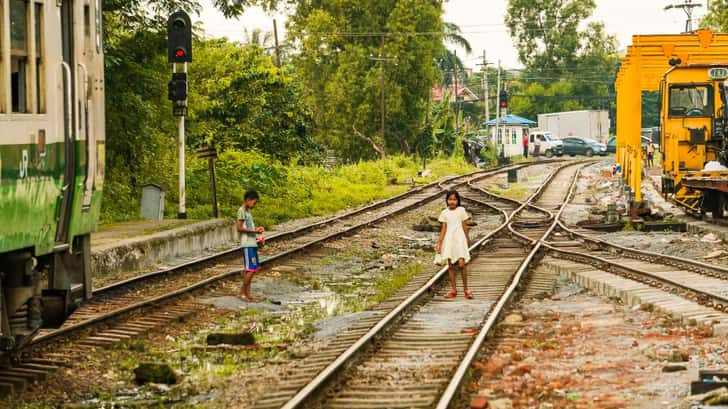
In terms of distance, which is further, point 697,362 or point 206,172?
point 206,172

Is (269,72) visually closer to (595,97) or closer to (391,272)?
(391,272)

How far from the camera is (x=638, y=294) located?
14.5m

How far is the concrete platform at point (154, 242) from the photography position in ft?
57.5

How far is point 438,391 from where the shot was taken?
9203mm

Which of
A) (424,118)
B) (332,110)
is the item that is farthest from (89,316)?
(424,118)

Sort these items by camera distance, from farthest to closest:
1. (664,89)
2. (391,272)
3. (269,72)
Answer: (269,72) → (664,89) → (391,272)

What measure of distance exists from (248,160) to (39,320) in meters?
24.2

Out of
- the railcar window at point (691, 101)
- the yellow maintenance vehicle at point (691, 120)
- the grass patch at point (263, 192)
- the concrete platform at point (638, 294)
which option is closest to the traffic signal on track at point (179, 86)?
the grass patch at point (263, 192)

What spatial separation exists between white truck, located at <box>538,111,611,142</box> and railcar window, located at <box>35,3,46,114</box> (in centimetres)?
8637

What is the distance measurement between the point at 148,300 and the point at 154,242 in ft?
18.0

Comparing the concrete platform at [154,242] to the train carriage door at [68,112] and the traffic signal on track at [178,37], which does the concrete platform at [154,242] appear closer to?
the traffic signal on track at [178,37]

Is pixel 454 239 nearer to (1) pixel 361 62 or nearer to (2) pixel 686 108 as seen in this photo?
(2) pixel 686 108

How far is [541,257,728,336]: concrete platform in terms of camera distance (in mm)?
12273

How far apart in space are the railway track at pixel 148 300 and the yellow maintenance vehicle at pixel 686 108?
7.84m
